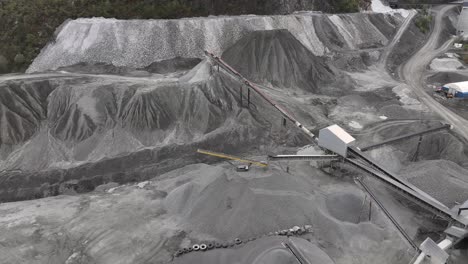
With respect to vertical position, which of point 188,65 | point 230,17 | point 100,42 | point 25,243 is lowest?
point 25,243

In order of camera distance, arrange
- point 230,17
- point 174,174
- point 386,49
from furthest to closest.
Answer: point 386,49, point 230,17, point 174,174

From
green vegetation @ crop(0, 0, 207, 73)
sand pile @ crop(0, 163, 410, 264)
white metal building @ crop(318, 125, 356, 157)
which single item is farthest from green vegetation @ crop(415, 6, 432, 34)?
sand pile @ crop(0, 163, 410, 264)

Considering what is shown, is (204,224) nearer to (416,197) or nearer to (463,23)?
(416,197)

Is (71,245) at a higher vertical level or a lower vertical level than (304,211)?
lower

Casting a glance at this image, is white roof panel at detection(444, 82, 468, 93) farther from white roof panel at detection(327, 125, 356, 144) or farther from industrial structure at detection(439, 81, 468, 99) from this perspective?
white roof panel at detection(327, 125, 356, 144)

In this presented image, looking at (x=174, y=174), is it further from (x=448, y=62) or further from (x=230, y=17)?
(x=448, y=62)

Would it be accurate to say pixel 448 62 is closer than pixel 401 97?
No

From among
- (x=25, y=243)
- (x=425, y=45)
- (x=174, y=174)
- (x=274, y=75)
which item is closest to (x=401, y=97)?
(x=274, y=75)
